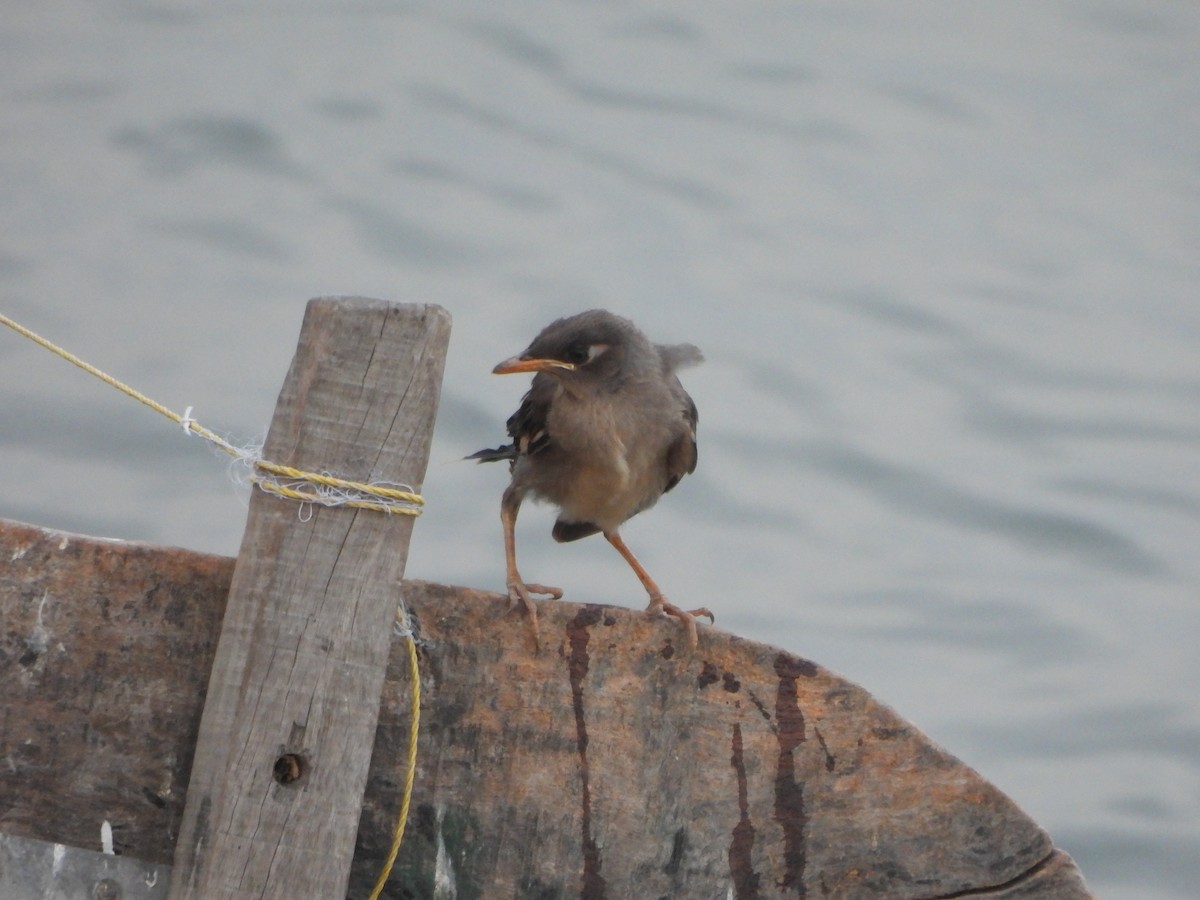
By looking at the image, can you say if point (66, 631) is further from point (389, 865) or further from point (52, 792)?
point (389, 865)

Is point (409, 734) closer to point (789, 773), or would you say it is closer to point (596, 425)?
point (789, 773)

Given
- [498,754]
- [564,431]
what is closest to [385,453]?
[498,754]

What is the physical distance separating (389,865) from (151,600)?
0.68 meters

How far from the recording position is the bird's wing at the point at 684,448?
509 centimetres

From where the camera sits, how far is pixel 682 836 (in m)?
3.12

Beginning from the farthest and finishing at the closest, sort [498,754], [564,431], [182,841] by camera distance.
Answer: [564,431], [498,754], [182,841]

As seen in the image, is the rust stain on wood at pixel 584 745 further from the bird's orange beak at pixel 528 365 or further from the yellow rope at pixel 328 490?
the bird's orange beak at pixel 528 365

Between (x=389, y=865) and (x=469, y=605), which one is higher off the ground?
(x=469, y=605)

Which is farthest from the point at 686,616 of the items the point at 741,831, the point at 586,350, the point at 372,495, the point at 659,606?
the point at 586,350

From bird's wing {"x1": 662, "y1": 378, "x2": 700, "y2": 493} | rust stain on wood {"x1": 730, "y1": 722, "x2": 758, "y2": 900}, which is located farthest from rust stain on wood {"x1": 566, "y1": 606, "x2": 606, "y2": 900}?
bird's wing {"x1": 662, "y1": 378, "x2": 700, "y2": 493}

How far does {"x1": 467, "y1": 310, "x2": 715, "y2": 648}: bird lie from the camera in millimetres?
4828

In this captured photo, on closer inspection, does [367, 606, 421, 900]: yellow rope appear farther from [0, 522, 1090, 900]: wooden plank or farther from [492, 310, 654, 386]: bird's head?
[492, 310, 654, 386]: bird's head

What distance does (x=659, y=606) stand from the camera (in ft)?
13.1

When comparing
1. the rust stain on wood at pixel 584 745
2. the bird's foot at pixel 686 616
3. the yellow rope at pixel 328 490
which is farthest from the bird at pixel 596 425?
the yellow rope at pixel 328 490
